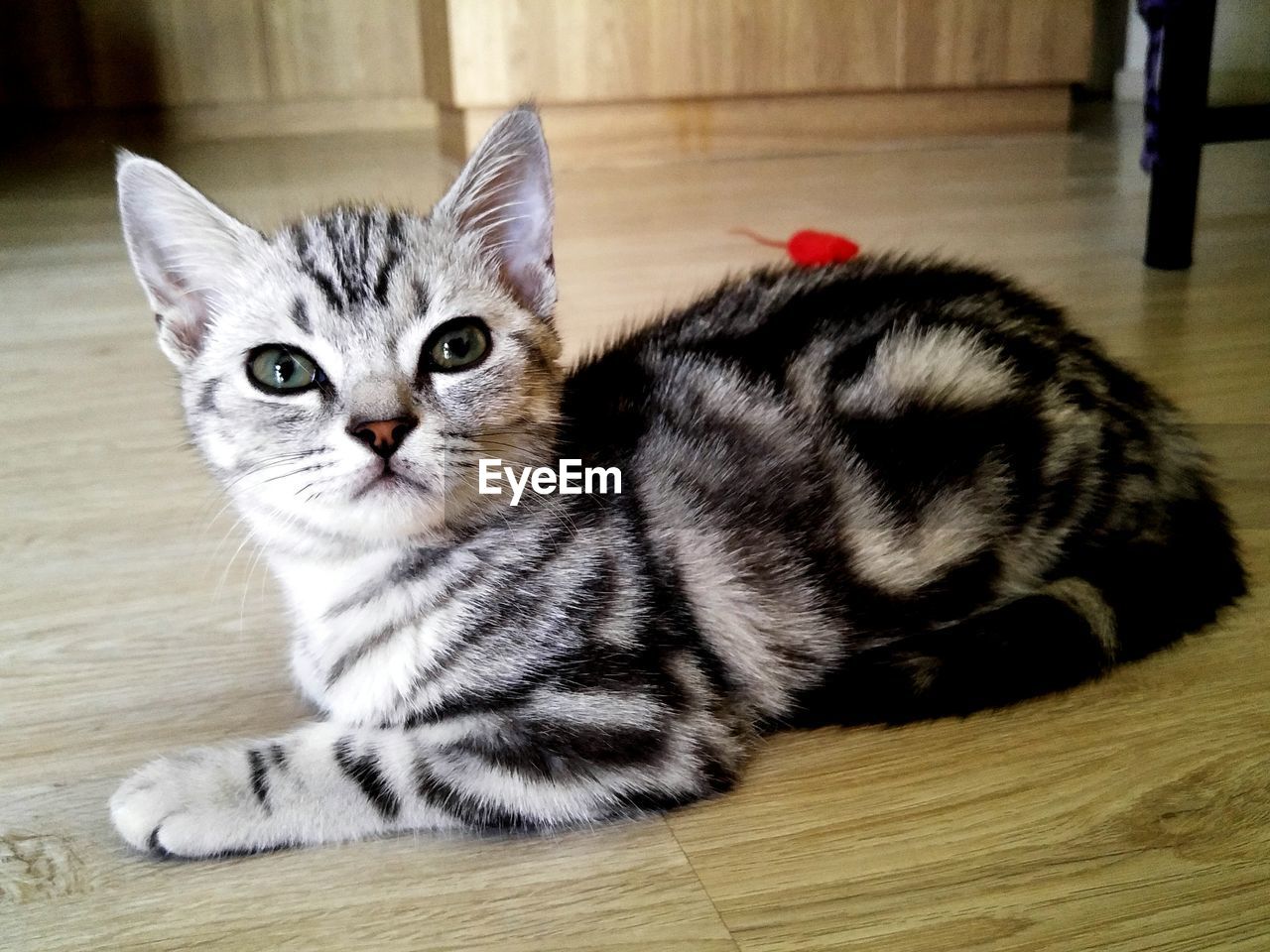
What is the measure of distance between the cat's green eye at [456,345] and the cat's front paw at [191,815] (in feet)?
1.28

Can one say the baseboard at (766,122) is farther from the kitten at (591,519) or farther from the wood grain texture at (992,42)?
the kitten at (591,519)

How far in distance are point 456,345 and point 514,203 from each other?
190 mm

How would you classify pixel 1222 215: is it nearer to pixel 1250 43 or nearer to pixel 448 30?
pixel 1250 43

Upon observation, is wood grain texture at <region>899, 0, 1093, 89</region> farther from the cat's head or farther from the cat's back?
the cat's head

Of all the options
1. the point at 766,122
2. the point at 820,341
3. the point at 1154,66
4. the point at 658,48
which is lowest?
the point at 820,341

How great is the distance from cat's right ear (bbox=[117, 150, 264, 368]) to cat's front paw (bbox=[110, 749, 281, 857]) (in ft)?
1.31

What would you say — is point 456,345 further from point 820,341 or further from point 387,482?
point 820,341

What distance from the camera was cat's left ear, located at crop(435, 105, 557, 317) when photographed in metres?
1.12

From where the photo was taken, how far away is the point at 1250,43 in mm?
4254

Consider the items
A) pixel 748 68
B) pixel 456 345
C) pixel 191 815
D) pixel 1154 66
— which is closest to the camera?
pixel 191 815

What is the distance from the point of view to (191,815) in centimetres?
95

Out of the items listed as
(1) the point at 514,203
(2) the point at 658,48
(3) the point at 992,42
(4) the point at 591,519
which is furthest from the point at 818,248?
(3) the point at 992,42

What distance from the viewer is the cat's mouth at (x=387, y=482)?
3.19 feet

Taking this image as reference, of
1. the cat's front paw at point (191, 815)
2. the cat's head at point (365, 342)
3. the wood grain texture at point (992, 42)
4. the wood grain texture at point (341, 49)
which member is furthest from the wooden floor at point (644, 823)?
the wood grain texture at point (341, 49)
